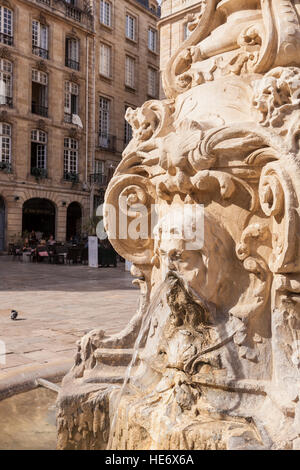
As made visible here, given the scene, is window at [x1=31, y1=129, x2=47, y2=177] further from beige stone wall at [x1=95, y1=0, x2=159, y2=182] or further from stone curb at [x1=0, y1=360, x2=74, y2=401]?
stone curb at [x1=0, y1=360, x2=74, y2=401]

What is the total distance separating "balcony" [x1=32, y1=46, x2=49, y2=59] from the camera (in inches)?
946

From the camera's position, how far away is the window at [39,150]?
2414 centimetres

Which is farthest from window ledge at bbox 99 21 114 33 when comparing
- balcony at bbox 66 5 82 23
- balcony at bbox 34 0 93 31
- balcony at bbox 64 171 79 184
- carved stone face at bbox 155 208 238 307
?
carved stone face at bbox 155 208 238 307

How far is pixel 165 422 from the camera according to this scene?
208 centimetres

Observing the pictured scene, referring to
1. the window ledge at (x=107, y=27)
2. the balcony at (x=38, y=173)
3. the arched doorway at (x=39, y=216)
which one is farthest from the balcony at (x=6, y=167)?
the window ledge at (x=107, y=27)

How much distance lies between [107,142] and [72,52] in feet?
17.0

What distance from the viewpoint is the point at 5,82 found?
22953mm

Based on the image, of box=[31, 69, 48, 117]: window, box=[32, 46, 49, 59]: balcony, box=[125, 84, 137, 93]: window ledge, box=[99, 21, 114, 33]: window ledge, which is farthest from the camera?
box=[125, 84, 137, 93]: window ledge

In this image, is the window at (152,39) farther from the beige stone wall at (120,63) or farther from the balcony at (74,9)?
the balcony at (74,9)

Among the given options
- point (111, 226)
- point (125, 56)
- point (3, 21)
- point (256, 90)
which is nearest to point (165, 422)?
point (111, 226)

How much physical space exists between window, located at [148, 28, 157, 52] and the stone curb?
3028cm

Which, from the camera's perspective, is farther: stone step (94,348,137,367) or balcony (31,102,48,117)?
balcony (31,102,48,117)

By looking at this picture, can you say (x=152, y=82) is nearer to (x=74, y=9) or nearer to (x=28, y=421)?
(x=74, y=9)
